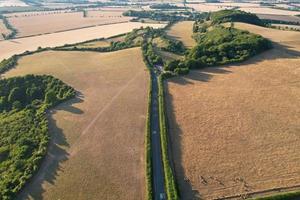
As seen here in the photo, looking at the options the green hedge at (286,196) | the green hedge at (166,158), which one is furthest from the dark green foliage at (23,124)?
the green hedge at (286,196)

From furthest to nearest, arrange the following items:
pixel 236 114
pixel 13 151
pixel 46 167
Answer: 1. pixel 236 114
2. pixel 13 151
3. pixel 46 167

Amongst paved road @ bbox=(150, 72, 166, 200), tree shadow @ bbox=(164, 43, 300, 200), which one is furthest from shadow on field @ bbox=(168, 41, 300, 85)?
paved road @ bbox=(150, 72, 166, 200)

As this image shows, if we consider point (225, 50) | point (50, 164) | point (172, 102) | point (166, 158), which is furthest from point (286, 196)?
point (225, 50)

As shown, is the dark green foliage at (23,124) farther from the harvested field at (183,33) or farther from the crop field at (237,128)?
the harvested field at (183,33)

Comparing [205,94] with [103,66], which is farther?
[103,66]

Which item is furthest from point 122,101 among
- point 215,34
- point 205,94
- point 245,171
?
point 215,34

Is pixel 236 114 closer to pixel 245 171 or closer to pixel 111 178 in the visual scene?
pixel 245 171
